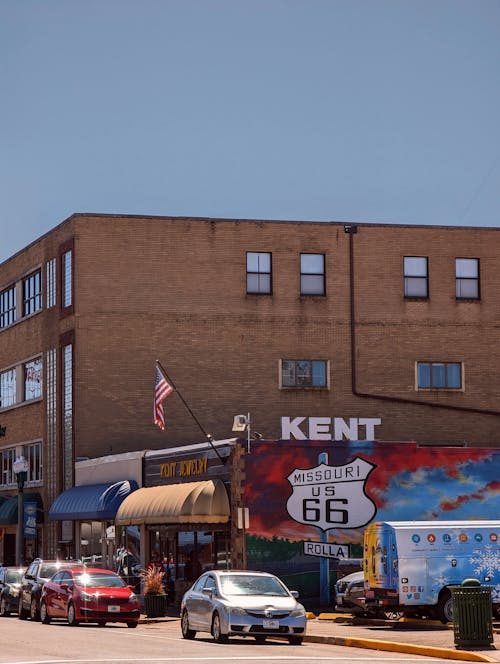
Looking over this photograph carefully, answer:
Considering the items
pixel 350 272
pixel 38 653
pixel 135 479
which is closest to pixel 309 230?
pixel 350 272

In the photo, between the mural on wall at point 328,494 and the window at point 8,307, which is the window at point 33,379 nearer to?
the window at point 8,307

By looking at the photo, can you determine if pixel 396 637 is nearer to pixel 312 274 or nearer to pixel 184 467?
pixel 184 467

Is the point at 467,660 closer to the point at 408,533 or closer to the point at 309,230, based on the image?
the point at 408,533

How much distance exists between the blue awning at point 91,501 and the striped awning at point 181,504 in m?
2.00

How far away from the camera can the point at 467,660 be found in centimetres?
2447

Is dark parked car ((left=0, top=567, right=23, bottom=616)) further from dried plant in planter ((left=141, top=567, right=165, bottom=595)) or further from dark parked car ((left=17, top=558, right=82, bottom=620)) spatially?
dried plant in planter ((left=141, top=567, right=165, bottom=595))

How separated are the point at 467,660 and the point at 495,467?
67.8 feet

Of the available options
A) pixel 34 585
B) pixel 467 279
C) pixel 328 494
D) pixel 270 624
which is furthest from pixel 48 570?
pixel 467 279

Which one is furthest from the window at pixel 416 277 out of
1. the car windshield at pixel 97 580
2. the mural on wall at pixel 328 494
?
the car windshield at pixel 97 580

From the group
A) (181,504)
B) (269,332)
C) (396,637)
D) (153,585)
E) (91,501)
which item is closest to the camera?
(396,637)

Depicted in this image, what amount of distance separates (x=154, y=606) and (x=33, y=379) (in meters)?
24.7

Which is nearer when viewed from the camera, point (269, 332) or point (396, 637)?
point (396, 637)

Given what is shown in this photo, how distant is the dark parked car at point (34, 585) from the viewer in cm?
3981

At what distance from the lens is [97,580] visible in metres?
37.0
